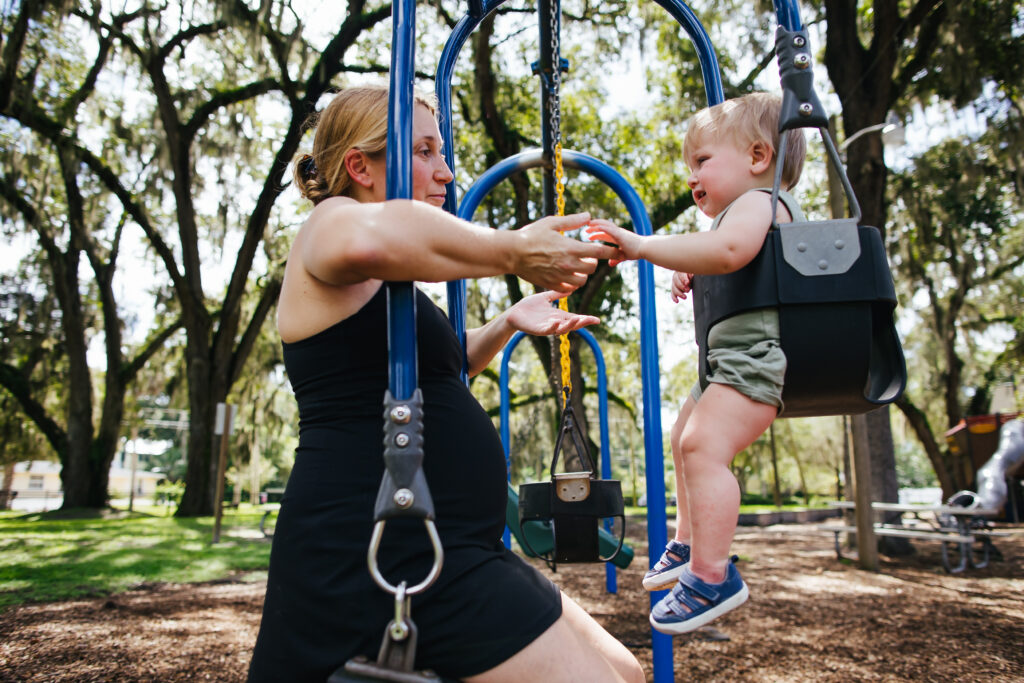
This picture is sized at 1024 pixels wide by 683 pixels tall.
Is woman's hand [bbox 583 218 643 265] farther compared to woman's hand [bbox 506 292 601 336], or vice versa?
woman's hand [bbox 506 292 601 336]

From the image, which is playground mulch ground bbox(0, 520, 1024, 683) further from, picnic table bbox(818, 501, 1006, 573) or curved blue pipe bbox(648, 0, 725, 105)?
curved blue pipe bbox(648, 0, 725, 105)

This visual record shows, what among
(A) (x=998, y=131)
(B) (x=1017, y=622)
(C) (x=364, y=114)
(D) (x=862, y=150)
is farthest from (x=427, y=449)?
(A) (x=998, y=131)

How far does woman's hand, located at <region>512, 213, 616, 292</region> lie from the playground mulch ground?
8.75 ft

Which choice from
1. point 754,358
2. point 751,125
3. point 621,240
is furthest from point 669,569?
point 751,125

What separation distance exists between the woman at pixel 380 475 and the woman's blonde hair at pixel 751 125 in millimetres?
450

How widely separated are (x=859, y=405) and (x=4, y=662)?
3.59 metres

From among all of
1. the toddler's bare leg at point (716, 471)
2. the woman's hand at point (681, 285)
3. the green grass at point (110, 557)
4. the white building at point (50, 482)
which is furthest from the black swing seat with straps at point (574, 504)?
the white building at point (50, 482)

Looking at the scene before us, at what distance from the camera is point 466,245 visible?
41.2 inches

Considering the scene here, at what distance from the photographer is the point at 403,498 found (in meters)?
0.97

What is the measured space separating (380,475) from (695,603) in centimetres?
64

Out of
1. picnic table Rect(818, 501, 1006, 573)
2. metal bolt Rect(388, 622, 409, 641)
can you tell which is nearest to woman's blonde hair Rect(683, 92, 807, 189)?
metal bolt Rect(388, 622, 409, 641)

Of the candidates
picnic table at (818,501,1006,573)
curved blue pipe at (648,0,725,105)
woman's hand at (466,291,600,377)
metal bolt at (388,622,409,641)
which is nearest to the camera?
metal bolt at (388,622,409,641)

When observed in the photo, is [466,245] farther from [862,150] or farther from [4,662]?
[862,150]

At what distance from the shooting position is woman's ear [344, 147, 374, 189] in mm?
1320
